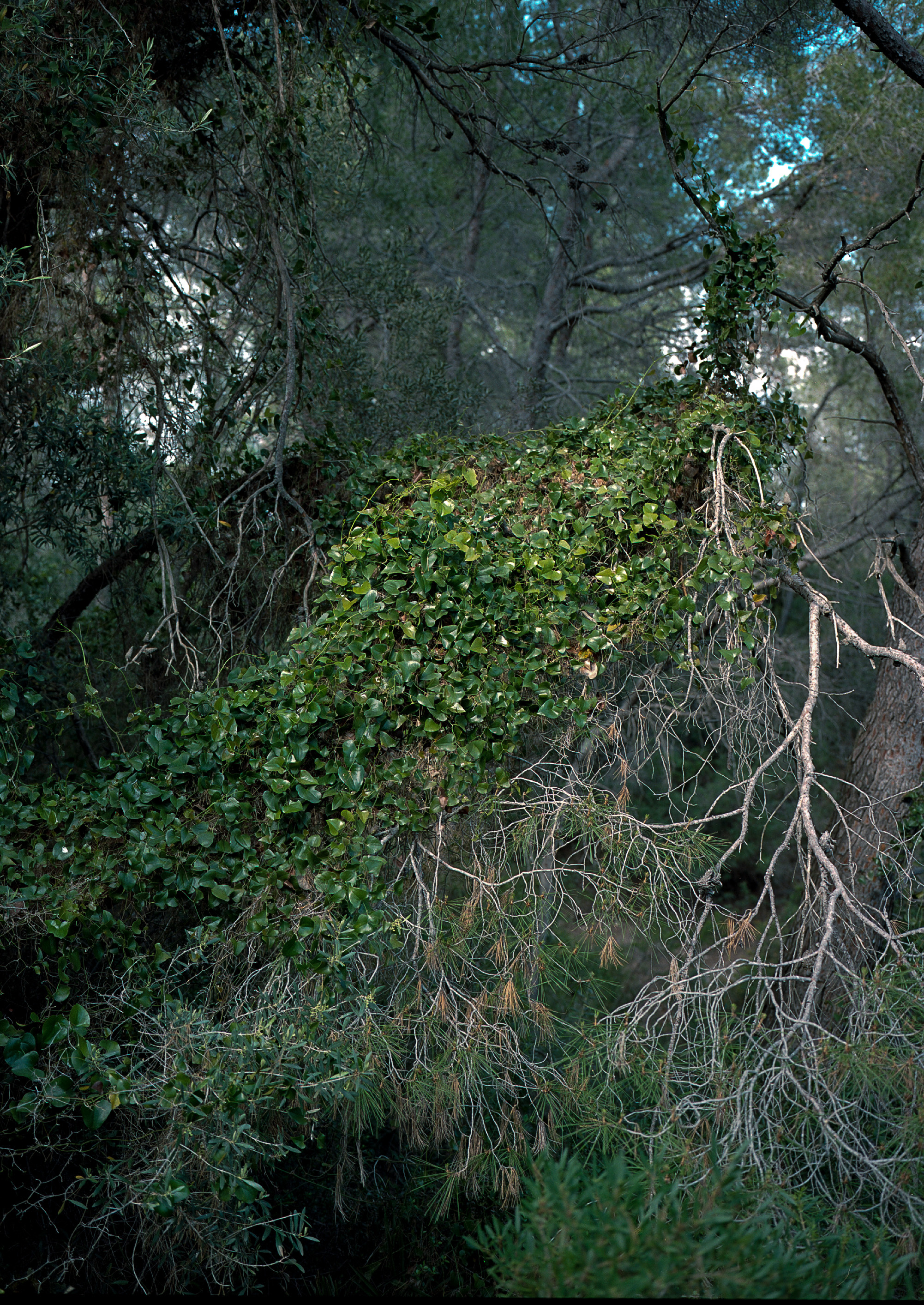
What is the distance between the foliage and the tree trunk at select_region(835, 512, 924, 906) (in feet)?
7.31

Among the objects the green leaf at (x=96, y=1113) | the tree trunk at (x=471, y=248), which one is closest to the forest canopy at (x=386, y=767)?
the green leaf at (x=96, y=1113)

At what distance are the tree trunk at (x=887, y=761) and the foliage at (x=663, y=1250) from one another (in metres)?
2.23

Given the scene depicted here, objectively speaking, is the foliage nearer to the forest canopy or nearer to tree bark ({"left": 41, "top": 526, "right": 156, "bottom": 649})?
the forest canopy

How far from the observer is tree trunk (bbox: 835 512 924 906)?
4.11 meters

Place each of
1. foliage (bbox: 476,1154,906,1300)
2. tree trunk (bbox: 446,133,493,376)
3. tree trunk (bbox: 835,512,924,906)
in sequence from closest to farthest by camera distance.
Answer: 1. foliage (bbox: 476,1154,906,1300)
2. tree trunk (bbox: 835,512,924,906)
3. tree trunk (bbox: 446,133,493,376)

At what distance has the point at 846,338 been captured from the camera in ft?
12.6

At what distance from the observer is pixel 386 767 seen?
284 centimetres

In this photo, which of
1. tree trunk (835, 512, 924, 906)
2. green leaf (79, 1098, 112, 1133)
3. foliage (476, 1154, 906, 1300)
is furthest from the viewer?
tree trunk (835, 512, 924, 906)

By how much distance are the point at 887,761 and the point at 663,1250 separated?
3.12 m

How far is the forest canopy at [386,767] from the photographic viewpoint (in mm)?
2453

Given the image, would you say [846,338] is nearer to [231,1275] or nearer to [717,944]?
[717,944]

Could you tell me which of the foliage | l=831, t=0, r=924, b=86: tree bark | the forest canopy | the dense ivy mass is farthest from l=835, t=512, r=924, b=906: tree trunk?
the foliage

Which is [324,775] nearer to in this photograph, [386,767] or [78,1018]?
[386,767]

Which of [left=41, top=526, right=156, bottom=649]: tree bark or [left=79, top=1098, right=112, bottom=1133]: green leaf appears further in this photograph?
[left=41, top=526, right=156, bottom=649]: tree bark
